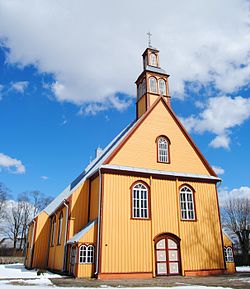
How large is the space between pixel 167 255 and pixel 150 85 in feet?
44.0

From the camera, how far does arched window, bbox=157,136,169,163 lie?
2055 cm

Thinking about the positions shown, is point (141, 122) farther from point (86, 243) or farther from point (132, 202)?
point (86, 243)

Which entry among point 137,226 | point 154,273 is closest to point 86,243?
point 137,226

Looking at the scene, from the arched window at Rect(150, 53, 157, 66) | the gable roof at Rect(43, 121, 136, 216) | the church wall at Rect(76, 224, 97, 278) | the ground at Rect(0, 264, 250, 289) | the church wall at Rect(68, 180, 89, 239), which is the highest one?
the arched window at Rect(150, 53, 157, 66)

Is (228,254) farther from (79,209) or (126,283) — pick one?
(79,209)

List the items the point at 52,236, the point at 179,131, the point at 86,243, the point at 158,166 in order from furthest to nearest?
1. the point at 52,236
2. the point at 179,131
3. the point at 158,166
4. the point at 86,243

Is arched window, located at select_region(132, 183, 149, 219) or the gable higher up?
the gable

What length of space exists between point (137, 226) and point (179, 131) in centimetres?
822

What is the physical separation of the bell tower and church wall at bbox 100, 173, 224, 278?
7094mm

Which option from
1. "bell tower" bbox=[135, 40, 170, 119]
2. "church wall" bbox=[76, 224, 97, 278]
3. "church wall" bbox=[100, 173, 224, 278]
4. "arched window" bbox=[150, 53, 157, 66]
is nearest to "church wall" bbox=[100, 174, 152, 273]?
"church wall" bbox=[100, 173, 224, 278]

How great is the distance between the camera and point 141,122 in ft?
68.2

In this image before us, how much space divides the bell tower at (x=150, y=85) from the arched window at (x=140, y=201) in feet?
22.6

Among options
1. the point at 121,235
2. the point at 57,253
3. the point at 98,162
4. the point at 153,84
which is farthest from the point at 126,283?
the point at 153,84

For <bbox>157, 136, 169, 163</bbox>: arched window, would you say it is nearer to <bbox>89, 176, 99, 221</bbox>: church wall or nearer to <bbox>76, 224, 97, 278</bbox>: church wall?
<bbox>89, 176, 99, 221</bbox>: church wall
